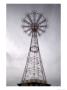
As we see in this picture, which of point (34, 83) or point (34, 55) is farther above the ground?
point (34, 55)

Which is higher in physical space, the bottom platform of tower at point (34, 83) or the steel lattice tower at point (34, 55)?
the steel lattice tower at point (34, 55)

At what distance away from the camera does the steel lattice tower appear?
1.95 m

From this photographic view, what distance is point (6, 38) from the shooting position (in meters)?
1.97

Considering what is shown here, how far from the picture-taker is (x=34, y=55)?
1.95m

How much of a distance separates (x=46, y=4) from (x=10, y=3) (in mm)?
434

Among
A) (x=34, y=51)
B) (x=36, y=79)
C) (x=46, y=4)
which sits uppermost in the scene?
(x=46, y=4)

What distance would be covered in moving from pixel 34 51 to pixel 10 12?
0.55 m

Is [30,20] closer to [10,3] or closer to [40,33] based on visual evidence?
[40,33]

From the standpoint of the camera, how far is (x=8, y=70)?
1.96 meters

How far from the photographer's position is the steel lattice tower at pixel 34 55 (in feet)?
6.38

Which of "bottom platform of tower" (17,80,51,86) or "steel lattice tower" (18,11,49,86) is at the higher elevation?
"steel lattice tower" (18,11,49,86)
